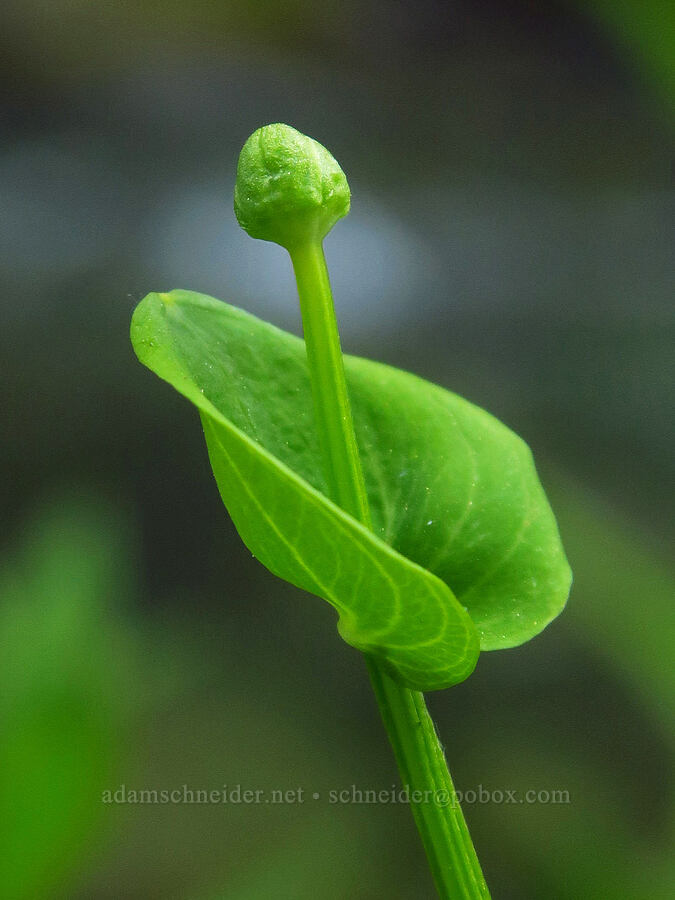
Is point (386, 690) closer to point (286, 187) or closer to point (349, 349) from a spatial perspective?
point (286, 187)

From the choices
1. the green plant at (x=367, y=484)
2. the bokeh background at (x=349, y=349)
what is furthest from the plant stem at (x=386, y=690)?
the bokeh background at (x=349, y=349)

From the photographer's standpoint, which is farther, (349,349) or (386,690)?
(349,349)

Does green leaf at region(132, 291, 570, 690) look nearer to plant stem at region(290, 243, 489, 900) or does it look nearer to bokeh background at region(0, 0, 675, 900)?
plant stem at region(290, 243, 489, 900)

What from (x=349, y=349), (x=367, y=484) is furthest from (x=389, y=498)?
(x=349, y=349)

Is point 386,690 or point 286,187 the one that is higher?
point 286,187

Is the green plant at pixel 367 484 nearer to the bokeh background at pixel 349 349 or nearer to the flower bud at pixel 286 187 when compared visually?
the flower bud at pixel 286 187

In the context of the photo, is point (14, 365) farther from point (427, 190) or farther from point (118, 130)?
point (427, 190)
